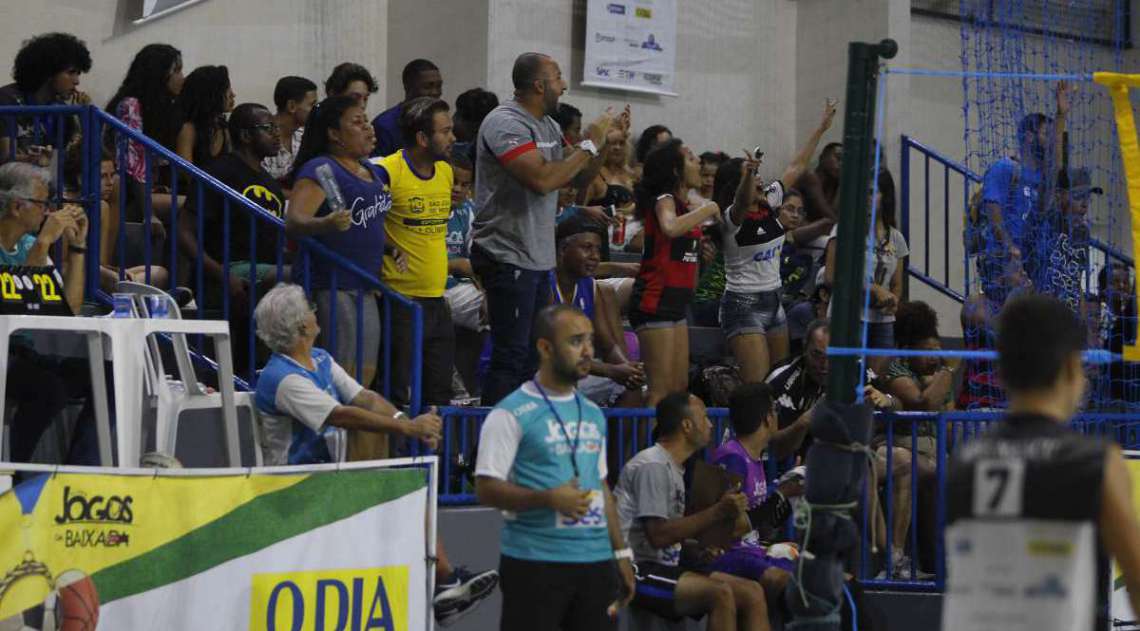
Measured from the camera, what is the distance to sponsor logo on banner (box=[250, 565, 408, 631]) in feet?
27.5

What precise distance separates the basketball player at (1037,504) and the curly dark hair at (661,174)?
268 inches

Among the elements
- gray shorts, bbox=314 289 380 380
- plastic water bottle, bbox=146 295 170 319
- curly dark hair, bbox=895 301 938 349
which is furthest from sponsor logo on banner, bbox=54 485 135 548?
curly dark hair, bbox=895 301 938 349

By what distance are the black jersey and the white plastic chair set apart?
468cm

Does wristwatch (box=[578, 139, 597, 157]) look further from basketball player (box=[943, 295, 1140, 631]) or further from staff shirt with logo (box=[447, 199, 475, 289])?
basketball player (box=[943, 295, 1140, 631])

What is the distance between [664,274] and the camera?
11.6 meters

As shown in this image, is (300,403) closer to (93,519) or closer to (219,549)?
(219,549)

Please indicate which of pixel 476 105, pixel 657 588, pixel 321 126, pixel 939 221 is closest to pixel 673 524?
pixel 657 588

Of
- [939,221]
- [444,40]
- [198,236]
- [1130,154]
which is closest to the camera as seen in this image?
[1130,154]

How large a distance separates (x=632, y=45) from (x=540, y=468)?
9087 millimetres

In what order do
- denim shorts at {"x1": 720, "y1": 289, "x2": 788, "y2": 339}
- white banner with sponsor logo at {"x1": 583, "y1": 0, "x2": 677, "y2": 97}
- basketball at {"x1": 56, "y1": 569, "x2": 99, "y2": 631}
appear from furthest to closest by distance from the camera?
1. white banner with sponsor logo at {"x1": 583, "y1": 0, "x2": 677, "y2": 97}
2. denim shorts at {"x1": 720, "y1": 289, "x2": 788, "y2": 339}
3. basketball at {"x1": 56, "y1": 569, "x2": 99, "y2": 631}

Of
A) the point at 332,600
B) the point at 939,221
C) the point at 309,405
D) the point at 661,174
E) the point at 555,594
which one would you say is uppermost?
the point at 661,174

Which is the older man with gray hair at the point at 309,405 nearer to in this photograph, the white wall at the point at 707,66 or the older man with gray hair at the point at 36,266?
the older man with gray hair at the point at 36,266

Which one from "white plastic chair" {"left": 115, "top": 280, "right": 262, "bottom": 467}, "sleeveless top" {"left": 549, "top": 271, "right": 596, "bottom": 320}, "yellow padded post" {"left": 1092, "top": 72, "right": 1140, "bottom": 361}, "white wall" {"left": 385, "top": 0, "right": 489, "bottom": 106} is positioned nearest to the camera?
"white plastic chair" {"left": 115, "top": 280, "right": 262, "bottom": 467}

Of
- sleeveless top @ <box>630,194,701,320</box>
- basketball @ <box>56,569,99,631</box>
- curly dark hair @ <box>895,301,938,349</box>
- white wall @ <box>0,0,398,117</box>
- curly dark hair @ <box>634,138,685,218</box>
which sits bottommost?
basketball @ <box>56,569,99,631</box>
